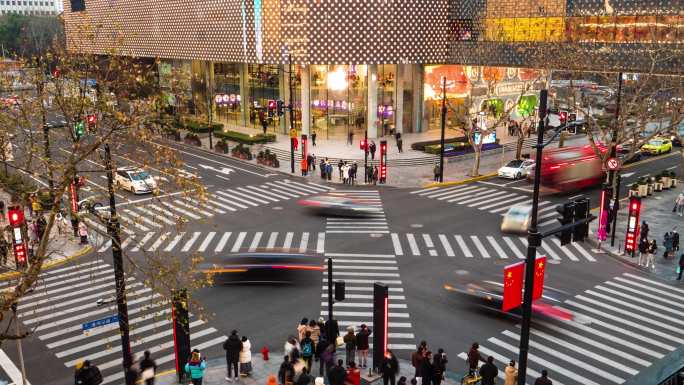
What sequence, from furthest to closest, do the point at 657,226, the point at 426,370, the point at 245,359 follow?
the point at 657,226
the point at 245,359
the point at 426,370

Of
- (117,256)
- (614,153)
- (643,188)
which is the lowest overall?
(643,188)

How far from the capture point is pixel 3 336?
13.2m

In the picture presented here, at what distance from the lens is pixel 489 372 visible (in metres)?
17.6

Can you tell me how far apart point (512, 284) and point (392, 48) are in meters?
46.6

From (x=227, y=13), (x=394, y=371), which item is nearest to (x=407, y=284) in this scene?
(x=394, y=371)

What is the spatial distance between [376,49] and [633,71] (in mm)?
23037

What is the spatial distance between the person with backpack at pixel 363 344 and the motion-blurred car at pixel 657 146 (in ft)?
160

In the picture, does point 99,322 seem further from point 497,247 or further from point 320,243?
point 497,247

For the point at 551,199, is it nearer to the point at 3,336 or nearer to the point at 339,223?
the point at 339,223

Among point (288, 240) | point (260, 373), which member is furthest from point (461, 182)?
point (260, 373)

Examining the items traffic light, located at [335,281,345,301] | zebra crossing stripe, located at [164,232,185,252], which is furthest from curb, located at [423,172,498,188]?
traffic light, located at [335,281,345,301]

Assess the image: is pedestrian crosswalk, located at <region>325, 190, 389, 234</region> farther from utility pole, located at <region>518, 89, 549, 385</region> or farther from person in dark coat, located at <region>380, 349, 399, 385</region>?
utility pole, located at <region>518, 89, 549, 385</region>

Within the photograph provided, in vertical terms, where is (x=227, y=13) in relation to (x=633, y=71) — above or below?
above

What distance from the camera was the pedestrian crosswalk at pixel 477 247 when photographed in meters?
31.0
